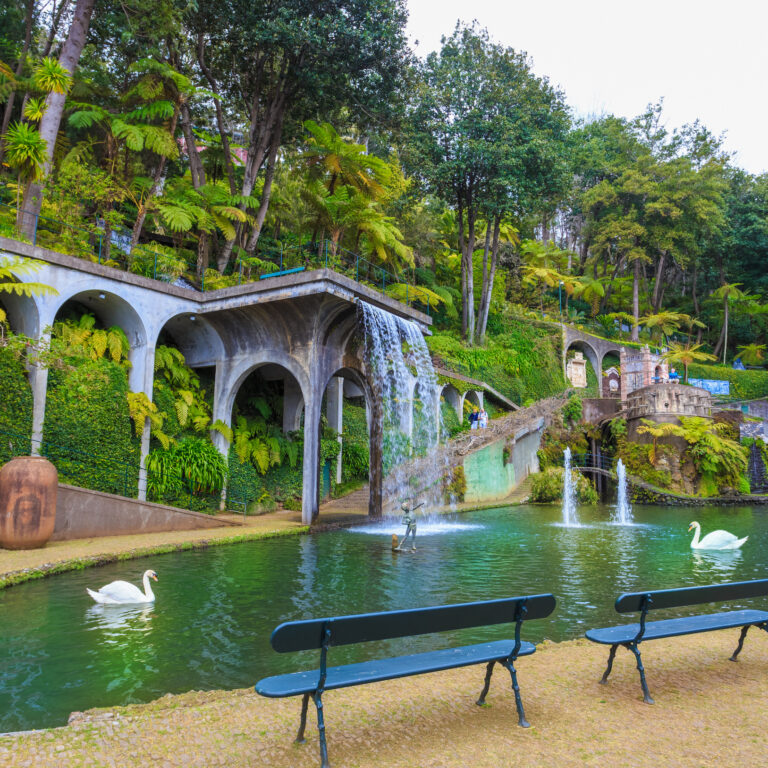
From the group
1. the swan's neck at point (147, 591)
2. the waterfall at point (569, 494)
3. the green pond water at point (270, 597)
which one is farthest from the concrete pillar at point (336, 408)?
the swan's neck at point (147, 591)

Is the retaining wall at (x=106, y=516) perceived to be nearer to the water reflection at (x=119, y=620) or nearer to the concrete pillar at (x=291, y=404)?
the water reflection at (x=119, y=620)

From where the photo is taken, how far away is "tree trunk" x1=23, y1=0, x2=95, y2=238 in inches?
639

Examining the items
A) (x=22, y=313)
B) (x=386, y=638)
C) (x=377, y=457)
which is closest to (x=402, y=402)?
(x=377, y=457)

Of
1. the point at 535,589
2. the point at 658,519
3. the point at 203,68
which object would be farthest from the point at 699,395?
the point at 203,68

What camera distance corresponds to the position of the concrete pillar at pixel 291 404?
22.2 metres

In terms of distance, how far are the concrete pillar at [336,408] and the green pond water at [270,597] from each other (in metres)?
7.84

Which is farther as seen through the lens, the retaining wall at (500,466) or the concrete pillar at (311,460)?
the retaining wall at (500,466)

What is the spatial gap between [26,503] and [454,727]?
9.69 meters

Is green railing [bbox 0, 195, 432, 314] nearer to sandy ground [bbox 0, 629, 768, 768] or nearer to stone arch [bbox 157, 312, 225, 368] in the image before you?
stone arch [bbox 157, 312, 225, 368]

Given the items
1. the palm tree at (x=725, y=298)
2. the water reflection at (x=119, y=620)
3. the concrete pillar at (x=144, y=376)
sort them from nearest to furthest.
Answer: the water reflection at (x=119, y=620), the concrete pillar at (x=144, y=376), the palm tree at (x=725, y=298)

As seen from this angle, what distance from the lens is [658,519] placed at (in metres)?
19.8

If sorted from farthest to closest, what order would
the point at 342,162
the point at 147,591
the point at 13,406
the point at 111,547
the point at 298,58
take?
1. the point at 342,162
2. the point at 298,58
3. the point at 13,406
4. the point at 111,547
5. the point at 147,591

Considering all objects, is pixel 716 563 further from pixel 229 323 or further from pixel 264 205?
pixel 264 205

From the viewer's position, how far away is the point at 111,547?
11.1m
